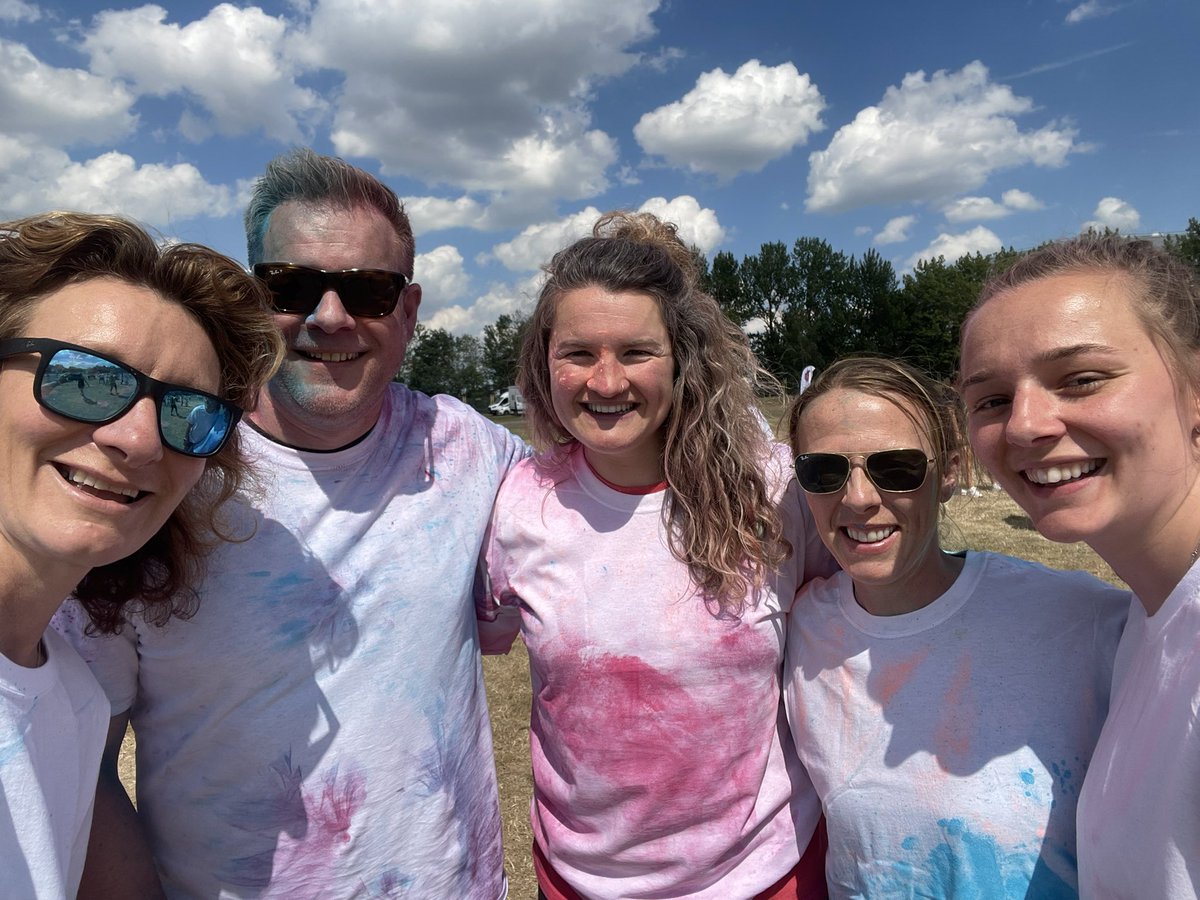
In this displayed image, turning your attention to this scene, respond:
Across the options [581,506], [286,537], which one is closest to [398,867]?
[286,537]

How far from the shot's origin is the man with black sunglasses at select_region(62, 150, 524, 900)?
192 centimetres

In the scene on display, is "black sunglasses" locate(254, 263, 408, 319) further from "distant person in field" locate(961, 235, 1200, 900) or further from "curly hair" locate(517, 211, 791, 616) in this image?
"distant person in field" locate(961, 235, 1200, 900)

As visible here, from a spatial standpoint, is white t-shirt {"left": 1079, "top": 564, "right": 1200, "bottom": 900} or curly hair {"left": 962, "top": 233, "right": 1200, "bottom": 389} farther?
Result: curly hair {"left": 962, "top": 233, "right": 1200, "bottom": 389}

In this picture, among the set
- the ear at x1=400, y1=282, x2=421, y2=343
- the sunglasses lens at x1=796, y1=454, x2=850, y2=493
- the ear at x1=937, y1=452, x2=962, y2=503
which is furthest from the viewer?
the ear at x1=400, y1=282, x2=421, y2=343

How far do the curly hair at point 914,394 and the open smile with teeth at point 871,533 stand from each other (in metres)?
0.23

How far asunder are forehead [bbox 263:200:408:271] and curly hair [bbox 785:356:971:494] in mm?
1393

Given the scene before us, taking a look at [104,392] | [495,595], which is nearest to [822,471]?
[495,595]

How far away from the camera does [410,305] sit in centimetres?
246

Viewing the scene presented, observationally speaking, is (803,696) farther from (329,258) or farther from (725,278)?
(725,278)

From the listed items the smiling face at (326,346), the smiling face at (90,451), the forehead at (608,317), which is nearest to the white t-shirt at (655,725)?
the forehead at (608,317)

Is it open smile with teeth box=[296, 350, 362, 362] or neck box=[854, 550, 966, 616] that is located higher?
open smile with teeth box=[296, 350, 362, 362]

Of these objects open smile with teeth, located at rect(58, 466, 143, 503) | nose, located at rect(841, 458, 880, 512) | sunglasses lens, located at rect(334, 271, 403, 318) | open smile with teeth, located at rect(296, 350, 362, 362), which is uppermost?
sunglasses lens, located at rect(334, 271, 403, 318)

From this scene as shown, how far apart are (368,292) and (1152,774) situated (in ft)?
7.04

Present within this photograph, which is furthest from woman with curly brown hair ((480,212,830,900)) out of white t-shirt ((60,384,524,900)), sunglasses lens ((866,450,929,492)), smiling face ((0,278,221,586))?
smiling face ((0,278,221,586))
